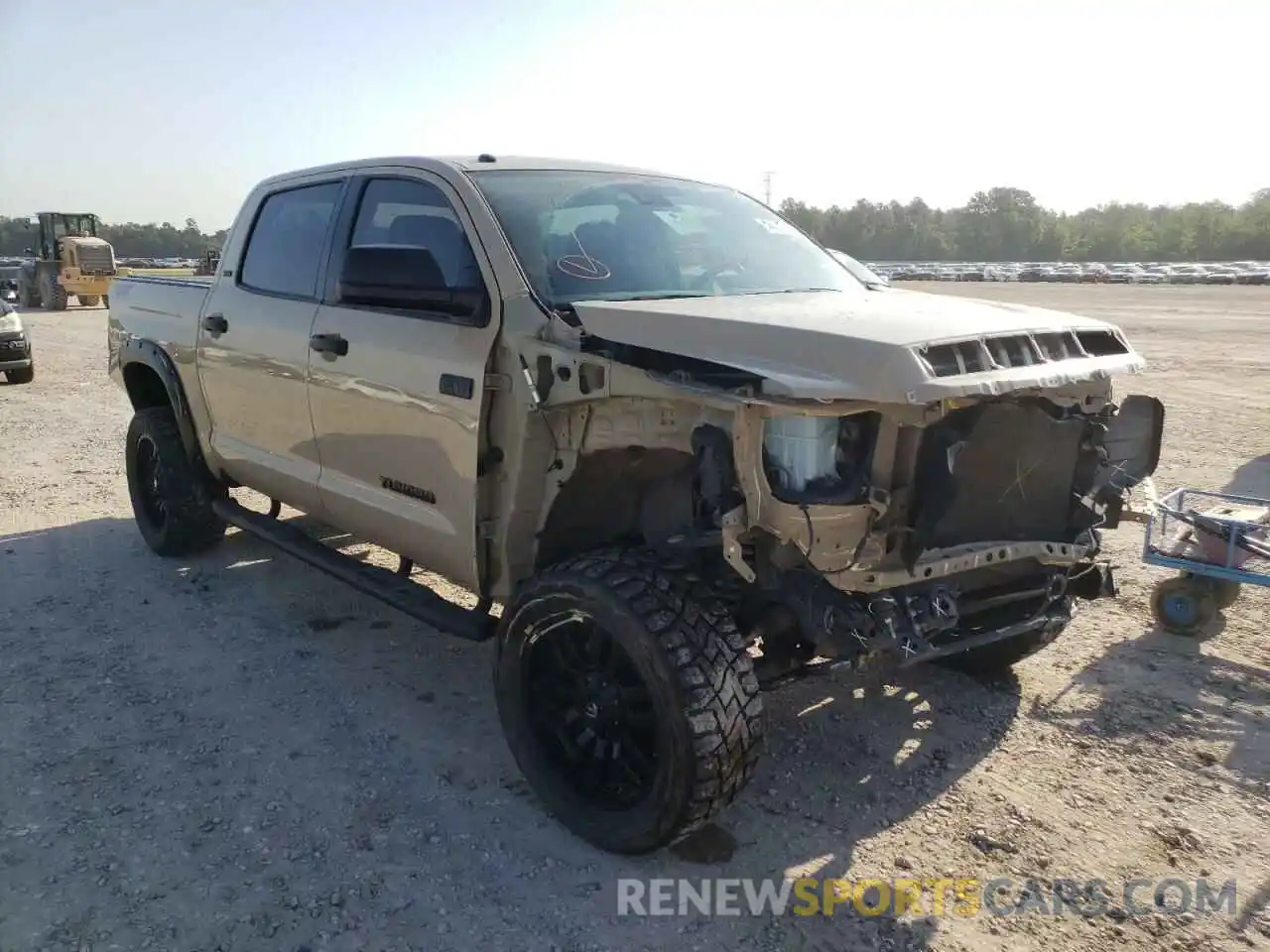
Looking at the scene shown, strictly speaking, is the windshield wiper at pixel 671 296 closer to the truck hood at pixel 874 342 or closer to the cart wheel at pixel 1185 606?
the truck hood at pixel 874 342

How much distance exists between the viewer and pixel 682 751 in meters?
2.75

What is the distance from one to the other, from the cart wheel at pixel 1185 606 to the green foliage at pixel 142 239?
242ft

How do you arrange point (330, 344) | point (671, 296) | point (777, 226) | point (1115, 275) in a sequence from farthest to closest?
point (1115, 275), point (777, 226), point (330, 344), point (671, 296)

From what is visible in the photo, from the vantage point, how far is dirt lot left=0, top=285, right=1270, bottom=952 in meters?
2.72

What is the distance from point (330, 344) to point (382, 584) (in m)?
1.00

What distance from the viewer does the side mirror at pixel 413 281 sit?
3344 mm

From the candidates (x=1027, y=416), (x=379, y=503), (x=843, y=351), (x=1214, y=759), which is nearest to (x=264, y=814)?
(x=379, y=503)

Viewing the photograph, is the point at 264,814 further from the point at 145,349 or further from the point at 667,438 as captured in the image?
the point at 145,349

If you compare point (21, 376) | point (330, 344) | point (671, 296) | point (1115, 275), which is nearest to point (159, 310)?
point (330, 344)

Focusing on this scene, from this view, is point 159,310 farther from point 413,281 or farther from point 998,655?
point 998,655

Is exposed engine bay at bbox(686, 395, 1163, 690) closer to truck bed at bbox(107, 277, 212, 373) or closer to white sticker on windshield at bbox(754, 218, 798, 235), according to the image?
Answer: white sticker on windshield at bbox(754, 218, 798, 235)

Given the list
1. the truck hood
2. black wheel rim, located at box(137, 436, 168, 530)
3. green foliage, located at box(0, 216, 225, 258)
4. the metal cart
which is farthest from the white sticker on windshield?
green foliage, located at box(0, 216, 225, 258)

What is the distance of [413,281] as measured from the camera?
3.37 m

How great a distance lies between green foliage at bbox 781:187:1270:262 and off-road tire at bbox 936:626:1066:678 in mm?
79736
